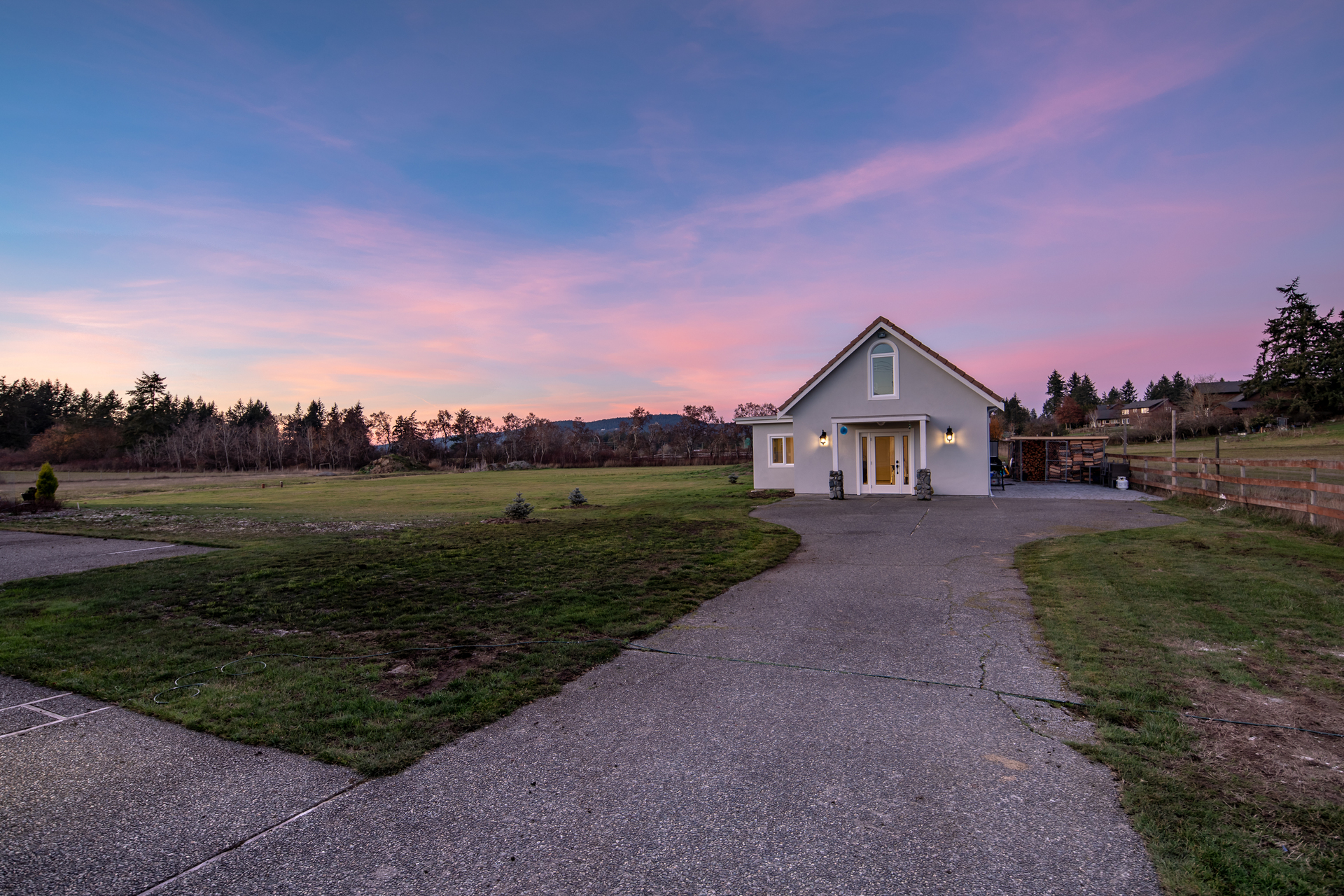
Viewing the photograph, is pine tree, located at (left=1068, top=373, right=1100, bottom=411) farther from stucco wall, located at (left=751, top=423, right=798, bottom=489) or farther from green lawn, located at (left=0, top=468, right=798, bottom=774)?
green lawn, located at (left=0, top=468, right=798, bottom=774)

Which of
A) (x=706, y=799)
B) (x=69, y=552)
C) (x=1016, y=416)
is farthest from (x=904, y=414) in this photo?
(x=1016, y=416)

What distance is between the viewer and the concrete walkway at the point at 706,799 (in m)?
2.33

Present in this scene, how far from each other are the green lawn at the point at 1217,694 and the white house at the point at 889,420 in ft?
35.8

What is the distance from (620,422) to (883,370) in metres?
55.3

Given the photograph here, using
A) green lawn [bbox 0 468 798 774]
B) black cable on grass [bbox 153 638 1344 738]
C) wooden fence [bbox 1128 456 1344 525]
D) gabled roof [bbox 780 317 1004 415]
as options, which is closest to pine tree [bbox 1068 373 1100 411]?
wooden fence [bbox 1128 456 1344 525]

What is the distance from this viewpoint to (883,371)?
20531 mm

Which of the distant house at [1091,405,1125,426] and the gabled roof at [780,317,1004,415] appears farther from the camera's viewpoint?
the distant house at [1091,405,1125,426]

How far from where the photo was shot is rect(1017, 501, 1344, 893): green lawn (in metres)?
2.42

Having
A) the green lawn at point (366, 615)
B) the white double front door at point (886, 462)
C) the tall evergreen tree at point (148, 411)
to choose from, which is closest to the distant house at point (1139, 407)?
the white double front door at point (886, 462)

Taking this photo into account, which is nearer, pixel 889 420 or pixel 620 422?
pixel 889 420

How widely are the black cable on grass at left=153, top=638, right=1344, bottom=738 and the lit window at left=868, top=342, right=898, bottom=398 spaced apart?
17.3 meters

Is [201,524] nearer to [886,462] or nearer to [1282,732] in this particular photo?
[1282,732]

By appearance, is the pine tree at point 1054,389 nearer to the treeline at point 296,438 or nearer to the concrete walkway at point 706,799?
the treeline at point 296,438

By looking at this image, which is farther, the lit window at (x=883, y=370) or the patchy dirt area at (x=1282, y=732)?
the lit window at (x=883, y=370)
